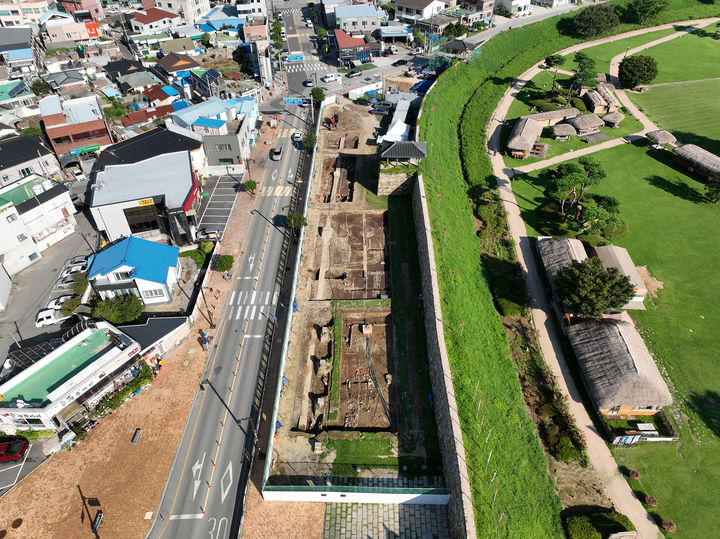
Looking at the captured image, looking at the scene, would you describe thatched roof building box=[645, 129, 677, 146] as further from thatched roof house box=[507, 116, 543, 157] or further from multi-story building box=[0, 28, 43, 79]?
multi-story building box=[0, 28, 43, 79]

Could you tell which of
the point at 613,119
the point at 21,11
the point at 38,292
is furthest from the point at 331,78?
the point at 21,11

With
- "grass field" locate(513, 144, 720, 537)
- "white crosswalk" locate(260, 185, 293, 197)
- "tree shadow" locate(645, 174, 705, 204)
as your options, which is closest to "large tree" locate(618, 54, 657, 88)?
"grass field" locate(513, 144, 720, 537)

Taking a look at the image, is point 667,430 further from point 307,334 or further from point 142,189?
point 142,189

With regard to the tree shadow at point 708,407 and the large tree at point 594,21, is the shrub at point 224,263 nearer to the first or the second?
the tree shadow at point 708,407

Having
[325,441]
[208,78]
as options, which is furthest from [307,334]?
[208,78]

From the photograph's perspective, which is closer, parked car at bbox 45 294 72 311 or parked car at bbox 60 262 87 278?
parked car at bbox 45 294 72 311

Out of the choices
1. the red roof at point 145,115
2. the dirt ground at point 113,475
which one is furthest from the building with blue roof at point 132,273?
the red roof at point 145,115
